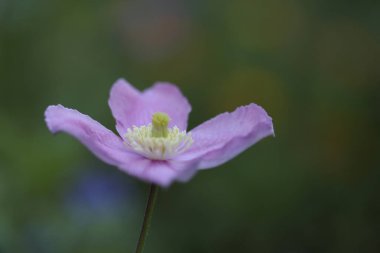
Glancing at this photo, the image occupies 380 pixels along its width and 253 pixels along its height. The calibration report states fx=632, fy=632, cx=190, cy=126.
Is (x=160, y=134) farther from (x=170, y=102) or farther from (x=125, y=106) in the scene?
(x=170, y=102)

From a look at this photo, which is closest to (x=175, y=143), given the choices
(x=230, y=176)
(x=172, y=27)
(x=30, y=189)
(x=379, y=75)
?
(x=30, y=189)

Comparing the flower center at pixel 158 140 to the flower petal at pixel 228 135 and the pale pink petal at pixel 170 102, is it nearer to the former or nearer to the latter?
the flower petal at pixel 228 135

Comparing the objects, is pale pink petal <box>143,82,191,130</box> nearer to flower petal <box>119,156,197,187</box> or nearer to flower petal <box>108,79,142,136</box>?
flower petal <box>108,79,142,136</box>

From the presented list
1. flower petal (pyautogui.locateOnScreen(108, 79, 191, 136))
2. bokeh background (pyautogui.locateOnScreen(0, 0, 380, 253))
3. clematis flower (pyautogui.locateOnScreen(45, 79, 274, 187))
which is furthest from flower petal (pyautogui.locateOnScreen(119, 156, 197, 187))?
bokeh background (pyautogui.locateOnScreen(0, 0, 380, 253))

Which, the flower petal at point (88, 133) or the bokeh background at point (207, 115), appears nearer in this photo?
the flower petal at point (88, 133)

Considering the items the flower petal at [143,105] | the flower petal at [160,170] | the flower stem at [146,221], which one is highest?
the flower petal at [143,105]

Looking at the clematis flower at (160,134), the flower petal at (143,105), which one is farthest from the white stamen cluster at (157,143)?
the flower petal at (143,105)

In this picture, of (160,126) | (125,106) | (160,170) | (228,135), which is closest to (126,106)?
(125,106)
